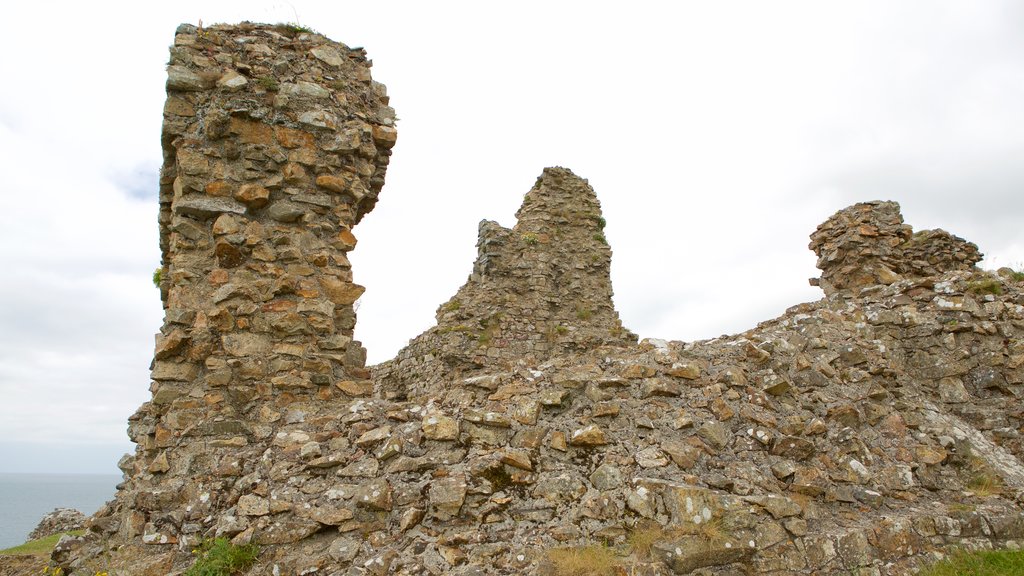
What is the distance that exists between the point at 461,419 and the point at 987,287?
7.37m

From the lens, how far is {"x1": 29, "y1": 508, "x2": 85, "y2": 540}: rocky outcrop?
12.2 m

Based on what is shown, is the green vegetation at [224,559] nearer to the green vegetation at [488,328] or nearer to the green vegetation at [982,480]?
the green vegetation at [982,480]

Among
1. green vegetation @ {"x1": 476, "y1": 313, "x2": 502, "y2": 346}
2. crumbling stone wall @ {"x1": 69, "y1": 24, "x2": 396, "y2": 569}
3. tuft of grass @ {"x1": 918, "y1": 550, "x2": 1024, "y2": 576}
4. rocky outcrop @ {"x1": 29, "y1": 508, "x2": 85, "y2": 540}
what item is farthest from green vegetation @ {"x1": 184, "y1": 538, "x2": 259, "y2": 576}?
rocky outcrop @ {"x1": 29, "y1": 508, "x2": 85, "y2": 540}

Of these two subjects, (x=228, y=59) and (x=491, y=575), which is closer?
(x=491, y=575)

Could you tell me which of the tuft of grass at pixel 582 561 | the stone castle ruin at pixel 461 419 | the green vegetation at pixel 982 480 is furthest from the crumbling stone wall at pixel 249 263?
the green vegetation at pixel 982 480

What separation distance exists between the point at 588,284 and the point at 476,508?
28.7 feet

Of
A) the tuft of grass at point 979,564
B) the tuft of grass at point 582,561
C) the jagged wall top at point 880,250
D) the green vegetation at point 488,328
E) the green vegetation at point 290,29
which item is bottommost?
the tuft of grass at point 979,564

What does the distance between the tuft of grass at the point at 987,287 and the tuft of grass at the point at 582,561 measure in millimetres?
6759

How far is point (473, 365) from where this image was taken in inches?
454

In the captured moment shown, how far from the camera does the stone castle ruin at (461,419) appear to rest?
4656 millimetres

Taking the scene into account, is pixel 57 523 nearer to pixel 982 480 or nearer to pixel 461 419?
pixel 461 419

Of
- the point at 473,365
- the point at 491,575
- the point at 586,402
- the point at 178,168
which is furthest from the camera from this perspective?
the point at 473,365

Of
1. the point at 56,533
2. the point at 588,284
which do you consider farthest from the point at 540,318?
the point at 56,533

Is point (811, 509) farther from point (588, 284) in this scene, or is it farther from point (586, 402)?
point (588, 284)
